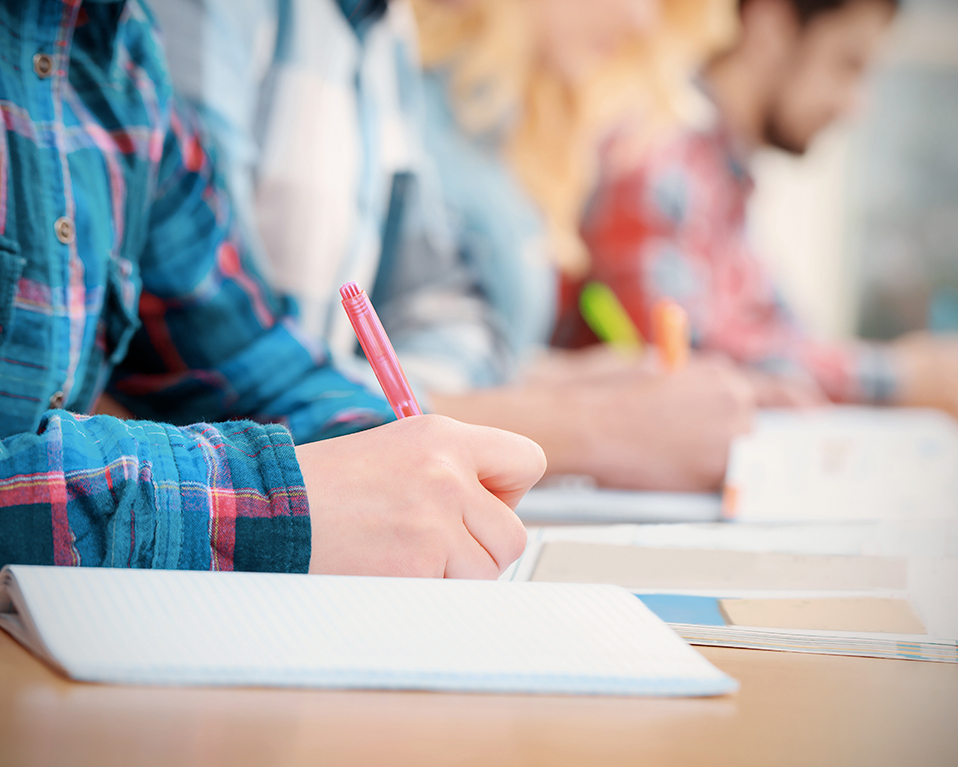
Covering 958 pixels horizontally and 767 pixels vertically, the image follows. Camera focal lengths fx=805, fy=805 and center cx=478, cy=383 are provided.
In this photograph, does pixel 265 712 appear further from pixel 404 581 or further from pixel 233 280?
pixel 233 280

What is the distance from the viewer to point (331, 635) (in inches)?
7.0

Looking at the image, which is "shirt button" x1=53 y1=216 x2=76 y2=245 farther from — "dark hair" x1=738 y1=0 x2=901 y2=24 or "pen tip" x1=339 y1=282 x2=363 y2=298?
"dark hair" x1=738 y1=0 x2=901 y2=24

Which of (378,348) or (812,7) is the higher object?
(812,7)

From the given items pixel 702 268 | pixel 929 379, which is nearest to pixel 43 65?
pixel 702 268

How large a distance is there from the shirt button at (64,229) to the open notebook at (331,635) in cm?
20

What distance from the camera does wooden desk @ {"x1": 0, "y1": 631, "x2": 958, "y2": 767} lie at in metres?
0.14

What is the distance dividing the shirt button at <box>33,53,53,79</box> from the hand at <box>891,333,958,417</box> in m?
1.10

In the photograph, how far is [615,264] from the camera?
3.79ft

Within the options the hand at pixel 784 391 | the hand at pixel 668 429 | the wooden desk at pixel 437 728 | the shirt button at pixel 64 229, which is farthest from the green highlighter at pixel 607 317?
the wooden desk at pixel 437 728

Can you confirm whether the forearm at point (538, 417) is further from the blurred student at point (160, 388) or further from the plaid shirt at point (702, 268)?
the plaid shirt at point (702, 268)

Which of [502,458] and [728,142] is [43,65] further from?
[728,142]

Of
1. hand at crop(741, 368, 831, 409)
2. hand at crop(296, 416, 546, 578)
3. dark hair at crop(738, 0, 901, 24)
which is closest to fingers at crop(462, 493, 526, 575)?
hand at crop(296, 416, 546, 578)

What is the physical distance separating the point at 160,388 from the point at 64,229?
152 millimetres

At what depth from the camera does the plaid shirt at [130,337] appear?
230mm
